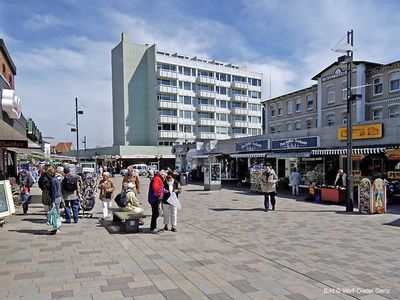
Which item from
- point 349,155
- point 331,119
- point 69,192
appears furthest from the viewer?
point 331,119

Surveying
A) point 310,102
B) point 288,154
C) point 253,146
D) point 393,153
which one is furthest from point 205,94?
point 393,153

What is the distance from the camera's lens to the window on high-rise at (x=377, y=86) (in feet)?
98.5

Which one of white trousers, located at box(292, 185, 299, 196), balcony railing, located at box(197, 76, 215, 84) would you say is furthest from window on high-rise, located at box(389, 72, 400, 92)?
balcony railing, located at box(197, 76, 215, 84)

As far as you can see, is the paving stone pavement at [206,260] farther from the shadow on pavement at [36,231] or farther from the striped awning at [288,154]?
the striped awning at [288,154]

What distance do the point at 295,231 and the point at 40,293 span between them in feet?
21.9

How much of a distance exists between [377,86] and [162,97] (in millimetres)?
39757

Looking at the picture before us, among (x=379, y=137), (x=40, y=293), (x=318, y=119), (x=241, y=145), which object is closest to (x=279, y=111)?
(x=318, y=119)

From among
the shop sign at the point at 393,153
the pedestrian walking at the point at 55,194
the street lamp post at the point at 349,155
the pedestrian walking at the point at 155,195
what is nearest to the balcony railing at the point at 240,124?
the shop sign at the point at 393,153

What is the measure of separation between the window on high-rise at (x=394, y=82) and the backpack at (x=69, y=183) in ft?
A: 89.9

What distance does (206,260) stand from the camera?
264 inches

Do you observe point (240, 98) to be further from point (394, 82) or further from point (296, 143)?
point (296, 143)

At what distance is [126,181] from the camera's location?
461 inches

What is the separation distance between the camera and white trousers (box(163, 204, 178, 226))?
9508 mm

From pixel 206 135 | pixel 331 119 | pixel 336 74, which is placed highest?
pixel 336 74
